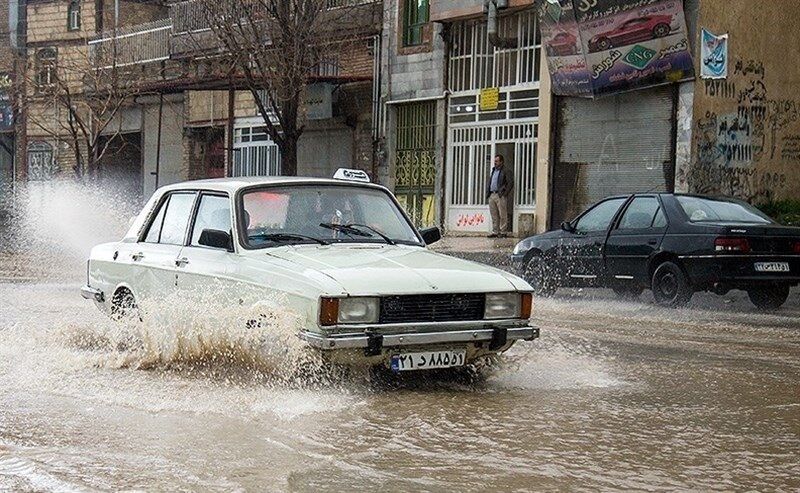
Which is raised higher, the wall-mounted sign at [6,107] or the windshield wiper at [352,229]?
the wall-mounted sign at [6,107]

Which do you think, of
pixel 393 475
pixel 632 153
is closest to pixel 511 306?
pixel 393 475

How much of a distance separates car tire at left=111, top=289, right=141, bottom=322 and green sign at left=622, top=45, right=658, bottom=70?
16144mm

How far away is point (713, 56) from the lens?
975 inches

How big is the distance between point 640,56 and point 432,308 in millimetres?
17623

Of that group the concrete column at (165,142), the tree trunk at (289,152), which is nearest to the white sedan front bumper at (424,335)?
the tree trunk at (289,152)

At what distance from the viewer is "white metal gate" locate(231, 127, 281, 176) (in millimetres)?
37219

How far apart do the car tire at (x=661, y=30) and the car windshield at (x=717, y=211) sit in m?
8.74

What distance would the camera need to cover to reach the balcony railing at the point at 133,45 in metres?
40.8

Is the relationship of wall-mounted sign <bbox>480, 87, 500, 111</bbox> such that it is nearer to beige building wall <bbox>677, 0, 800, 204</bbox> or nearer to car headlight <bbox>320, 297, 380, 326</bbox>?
beige building wall <bbox>677, 0, 800, 204</bbox>

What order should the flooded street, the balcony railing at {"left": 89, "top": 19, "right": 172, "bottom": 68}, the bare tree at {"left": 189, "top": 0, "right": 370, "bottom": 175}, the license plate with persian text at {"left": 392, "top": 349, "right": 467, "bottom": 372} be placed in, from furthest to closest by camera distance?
the balcony railing at {"left": 89, "top": 19, "right": 172, "bottom": 68}, the bare tree at {"left": 189, "top": 0, "right": 370, "bottom": 175}, the license plate with persian text at {"left": 392, "top": 349, "right": 467, "bottom": 372}, the flooded street

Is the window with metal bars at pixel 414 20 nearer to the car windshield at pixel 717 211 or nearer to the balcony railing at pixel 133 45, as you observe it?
the balcony railing at pixel 133 45

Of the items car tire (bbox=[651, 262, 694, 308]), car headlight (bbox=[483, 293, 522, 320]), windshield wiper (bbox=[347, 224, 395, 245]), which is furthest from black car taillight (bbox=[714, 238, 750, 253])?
car headlight (bbox=[483, 293, 522, 320])

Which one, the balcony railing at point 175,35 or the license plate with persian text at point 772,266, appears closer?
the license plate with persian text at point 772,266

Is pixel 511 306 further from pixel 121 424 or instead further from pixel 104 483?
pixel 104 483
